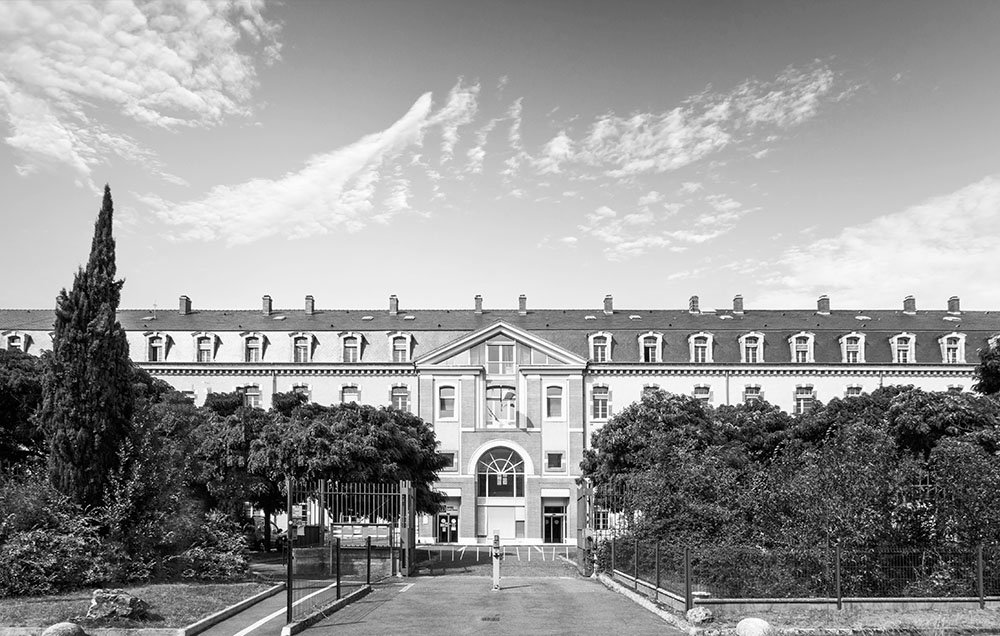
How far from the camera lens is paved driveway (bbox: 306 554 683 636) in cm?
1686

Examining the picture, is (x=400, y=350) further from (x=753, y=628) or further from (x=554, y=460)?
(x=753, y=628)

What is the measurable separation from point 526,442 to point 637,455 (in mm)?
15381

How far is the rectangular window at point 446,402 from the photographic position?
59219 mm

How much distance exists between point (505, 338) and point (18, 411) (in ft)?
105


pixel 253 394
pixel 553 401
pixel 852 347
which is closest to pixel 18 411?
pixel 253 394

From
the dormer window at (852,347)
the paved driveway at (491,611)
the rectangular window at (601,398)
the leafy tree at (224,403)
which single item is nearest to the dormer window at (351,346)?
the leafy tree at (224,403)

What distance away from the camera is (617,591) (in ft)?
79.2

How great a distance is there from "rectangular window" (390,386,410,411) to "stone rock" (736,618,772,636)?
150ft

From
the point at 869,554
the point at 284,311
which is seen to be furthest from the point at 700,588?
the point at 284,311

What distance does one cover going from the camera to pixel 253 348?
60.4 meters

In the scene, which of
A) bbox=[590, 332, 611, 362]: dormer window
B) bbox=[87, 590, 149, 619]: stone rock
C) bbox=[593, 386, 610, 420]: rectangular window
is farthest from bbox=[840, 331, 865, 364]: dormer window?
bbox=[87, 590, 149, 619]: stone rock

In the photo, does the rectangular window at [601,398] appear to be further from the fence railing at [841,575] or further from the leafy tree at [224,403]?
the fence railing at [841,575]

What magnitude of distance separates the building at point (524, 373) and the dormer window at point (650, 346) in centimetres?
9

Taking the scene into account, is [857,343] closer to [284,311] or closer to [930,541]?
[284,311]
